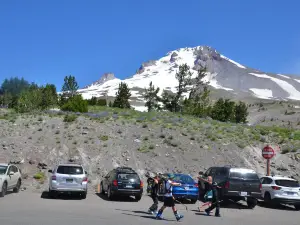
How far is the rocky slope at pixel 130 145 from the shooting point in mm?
27734

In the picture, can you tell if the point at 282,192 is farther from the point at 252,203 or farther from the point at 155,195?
the point at 155,195

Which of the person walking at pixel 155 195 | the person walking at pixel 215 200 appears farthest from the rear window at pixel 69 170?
the person walking at pixel 215 200

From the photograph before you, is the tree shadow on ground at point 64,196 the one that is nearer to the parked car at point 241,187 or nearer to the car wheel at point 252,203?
the parked car at point 241,187

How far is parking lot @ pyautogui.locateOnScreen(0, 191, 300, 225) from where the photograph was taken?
11625mm

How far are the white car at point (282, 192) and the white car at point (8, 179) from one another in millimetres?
12500

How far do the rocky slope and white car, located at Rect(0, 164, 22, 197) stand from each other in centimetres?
340

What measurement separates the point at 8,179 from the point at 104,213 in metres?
6.69

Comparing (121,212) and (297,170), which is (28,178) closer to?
(121,212)

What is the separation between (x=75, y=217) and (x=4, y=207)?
3.43m

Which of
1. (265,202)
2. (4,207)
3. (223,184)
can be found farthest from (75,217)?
(265,202)

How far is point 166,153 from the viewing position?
98.4 feet

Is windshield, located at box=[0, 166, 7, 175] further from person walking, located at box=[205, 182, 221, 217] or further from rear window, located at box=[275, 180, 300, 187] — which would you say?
rear window, located at box=[275, 180, 300, 187]

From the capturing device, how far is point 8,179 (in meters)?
18.0

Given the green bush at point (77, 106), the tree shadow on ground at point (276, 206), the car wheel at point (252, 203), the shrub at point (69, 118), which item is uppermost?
the green bush at point (77, 106)
